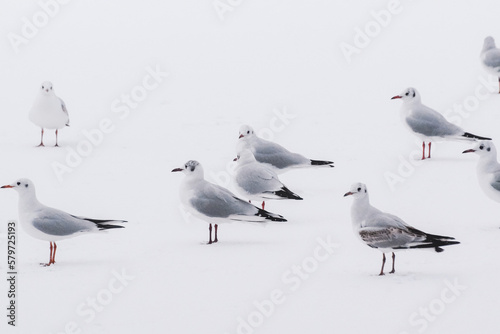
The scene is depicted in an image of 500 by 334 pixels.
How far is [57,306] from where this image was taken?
8125mm

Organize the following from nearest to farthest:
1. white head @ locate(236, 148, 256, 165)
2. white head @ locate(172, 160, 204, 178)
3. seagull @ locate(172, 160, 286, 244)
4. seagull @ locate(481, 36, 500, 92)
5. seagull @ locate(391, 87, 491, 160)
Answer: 1. seagull @ locate(172, 160, 286, 244)
2. white head @ locate(172, 160, 204, 178)
3. white head @ locate(236, 148, 256, 165)
4. seagull @ locate(391, 87, 491, 160)
5. seagull @ locate(481, 36, 500, 92)

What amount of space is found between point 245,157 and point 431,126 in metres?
3.11

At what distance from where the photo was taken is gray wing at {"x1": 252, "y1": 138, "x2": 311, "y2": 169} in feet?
36.9

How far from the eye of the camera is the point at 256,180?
10.3 m

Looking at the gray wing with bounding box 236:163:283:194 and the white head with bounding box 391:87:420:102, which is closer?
the gray wing with bounding box 236:163:283:194

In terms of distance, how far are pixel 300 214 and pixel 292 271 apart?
5.76 feet

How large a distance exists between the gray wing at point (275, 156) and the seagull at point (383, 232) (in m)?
2.48

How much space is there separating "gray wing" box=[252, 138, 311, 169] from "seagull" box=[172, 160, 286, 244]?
163cm

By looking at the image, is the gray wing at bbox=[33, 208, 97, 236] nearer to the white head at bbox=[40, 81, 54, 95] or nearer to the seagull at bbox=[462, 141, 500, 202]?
the seagull at bbox=[462, 141, 500, 202]

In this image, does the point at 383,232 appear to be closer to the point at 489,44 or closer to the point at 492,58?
the point at 492,58

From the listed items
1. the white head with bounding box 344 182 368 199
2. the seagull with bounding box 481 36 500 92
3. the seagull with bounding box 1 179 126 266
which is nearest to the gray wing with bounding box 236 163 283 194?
the white head with bounding box 344 182 368 199

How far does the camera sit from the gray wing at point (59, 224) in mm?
8875

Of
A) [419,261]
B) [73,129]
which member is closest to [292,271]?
[419,261]

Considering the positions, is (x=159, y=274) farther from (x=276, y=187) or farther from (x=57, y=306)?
(x=276, y=187)
